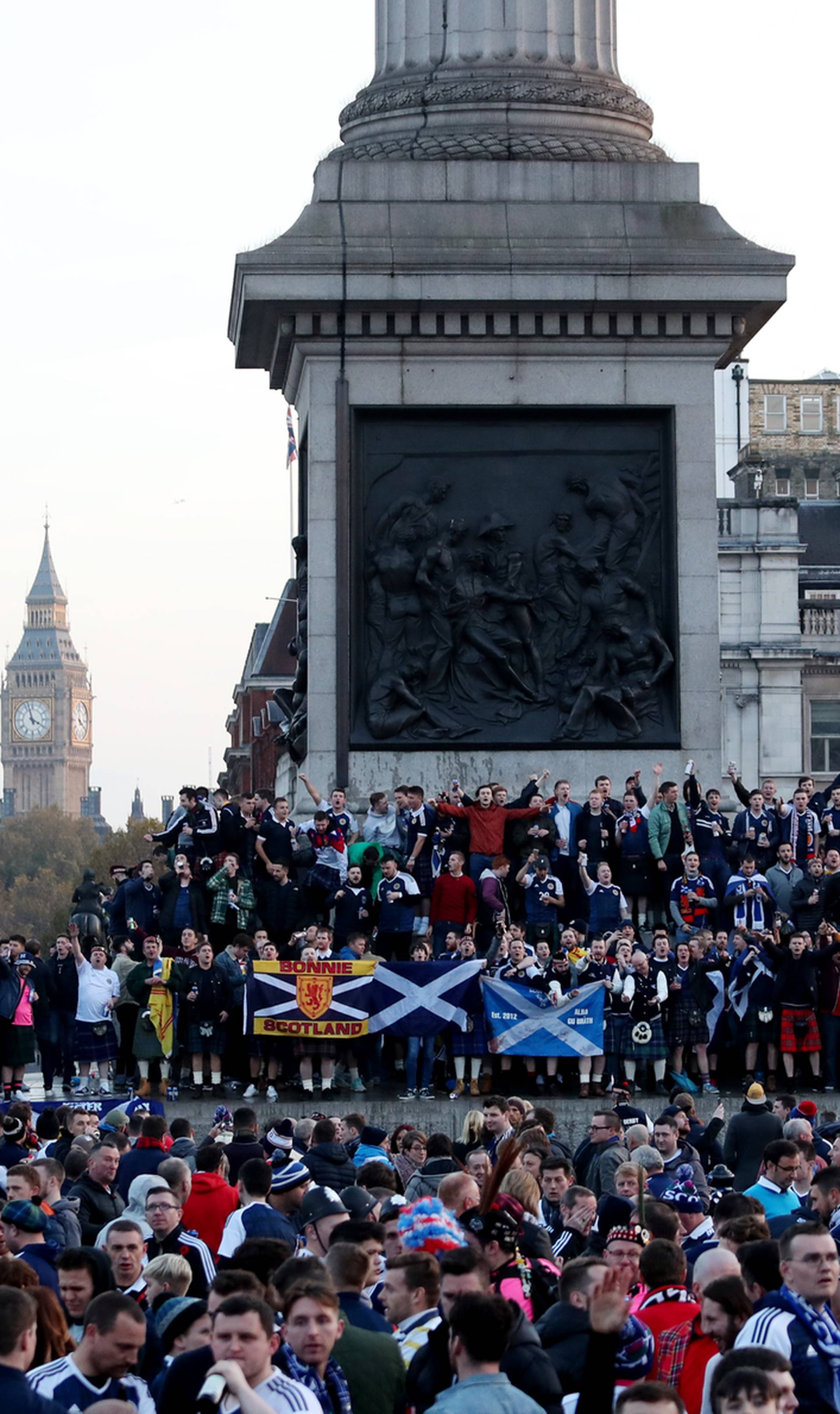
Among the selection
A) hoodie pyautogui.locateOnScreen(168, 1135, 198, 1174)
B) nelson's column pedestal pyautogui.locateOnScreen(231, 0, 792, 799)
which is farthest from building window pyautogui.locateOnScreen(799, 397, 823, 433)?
hoodie pyautogui.locateOnScreen(168, 1135, 198, 1174)

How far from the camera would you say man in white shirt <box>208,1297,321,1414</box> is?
7.48 meters

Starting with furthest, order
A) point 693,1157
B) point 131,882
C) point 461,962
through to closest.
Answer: point 131,882
point 461,962
point 693,1157

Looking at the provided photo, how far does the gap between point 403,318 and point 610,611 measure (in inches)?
143

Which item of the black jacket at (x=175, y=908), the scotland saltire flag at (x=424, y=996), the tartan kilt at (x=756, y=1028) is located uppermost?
the black jacket at (x=175, y=908)

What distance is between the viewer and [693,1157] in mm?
14398

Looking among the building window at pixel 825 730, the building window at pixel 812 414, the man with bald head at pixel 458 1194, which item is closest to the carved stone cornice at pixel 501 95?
the man with bald head at pixel 458 1194

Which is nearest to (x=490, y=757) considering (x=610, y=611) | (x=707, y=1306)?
(x=610, y=611)

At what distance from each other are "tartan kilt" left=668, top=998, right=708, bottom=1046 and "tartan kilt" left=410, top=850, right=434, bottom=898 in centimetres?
280

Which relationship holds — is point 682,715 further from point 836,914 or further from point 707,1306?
point 707,1306

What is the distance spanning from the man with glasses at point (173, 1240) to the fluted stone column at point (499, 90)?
16589 millimetres

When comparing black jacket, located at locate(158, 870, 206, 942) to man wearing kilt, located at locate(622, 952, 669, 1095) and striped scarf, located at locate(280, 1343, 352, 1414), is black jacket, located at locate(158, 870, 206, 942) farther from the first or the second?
striped scarf, located at locate(280, 1343, 352, 1414)

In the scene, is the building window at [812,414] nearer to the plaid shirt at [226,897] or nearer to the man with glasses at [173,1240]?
the plaid shirt at [226,897]

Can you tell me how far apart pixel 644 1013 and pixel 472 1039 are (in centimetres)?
155

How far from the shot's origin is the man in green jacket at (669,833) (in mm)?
23578
